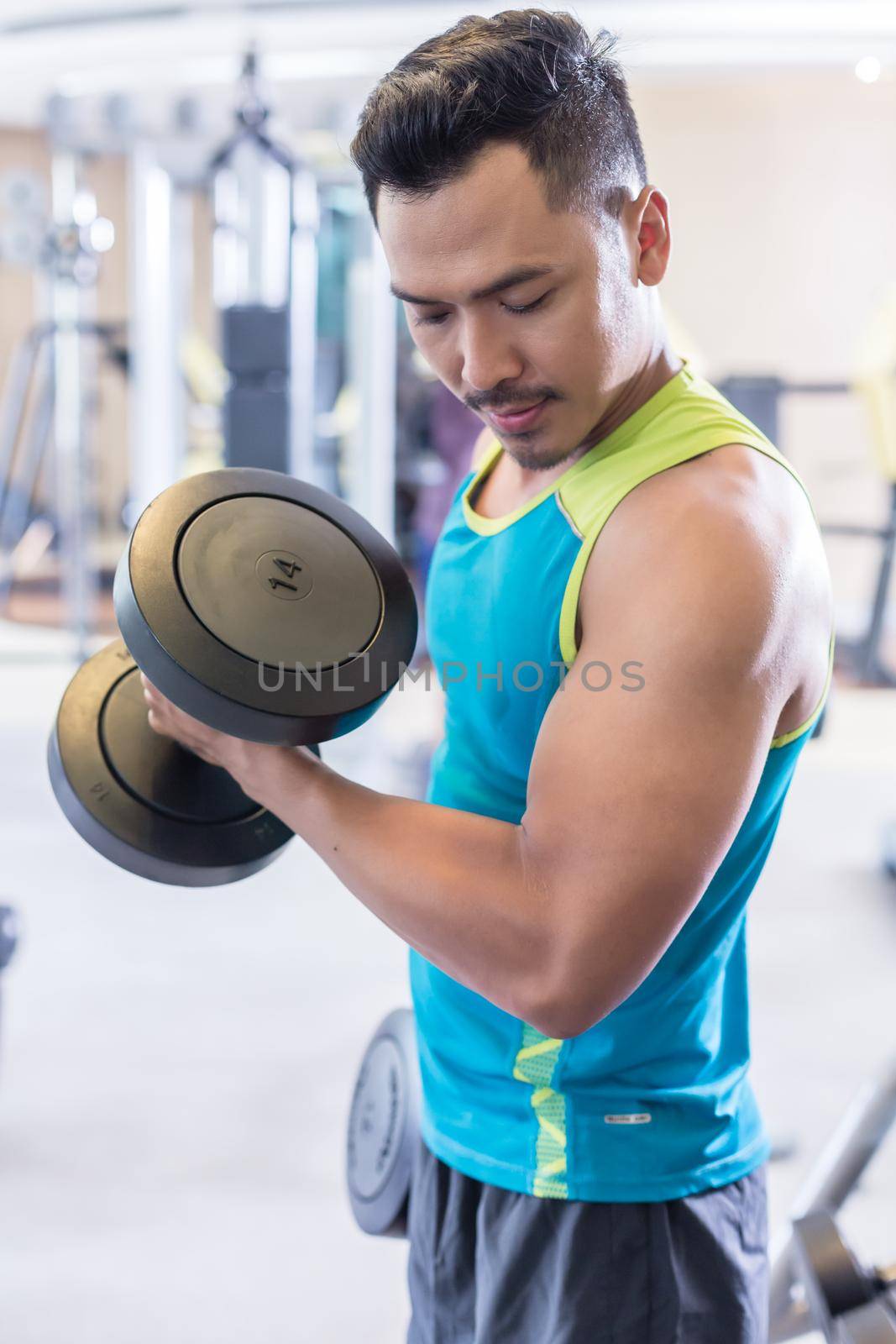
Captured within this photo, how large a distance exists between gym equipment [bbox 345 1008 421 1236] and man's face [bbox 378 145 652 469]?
0.65 m

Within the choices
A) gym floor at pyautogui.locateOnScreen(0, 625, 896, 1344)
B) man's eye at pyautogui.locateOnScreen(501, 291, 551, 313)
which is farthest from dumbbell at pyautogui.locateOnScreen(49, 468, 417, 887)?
gym floor at pyautogui.locateOnScreen(0, 625, 896, 1344)

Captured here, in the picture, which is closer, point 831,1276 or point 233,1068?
point 831,1276

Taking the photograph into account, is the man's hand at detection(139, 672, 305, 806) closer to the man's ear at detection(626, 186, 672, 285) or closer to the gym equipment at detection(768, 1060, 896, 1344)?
the man's ear at detection(626, 186, 672, 285)

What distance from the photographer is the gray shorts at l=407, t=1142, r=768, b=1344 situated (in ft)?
2.94

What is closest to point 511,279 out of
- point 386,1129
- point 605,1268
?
point 605,1268

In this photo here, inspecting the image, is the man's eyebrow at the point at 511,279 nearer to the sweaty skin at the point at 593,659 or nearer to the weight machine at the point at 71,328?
the sweaty skin at the point at 593,659

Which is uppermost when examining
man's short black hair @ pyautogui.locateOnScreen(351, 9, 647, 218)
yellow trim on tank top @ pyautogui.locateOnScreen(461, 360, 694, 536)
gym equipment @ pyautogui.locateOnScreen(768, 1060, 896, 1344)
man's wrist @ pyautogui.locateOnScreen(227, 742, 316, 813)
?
man's short black hair @ pyautogui.locateOnScreen(351, 9, 647, 218)

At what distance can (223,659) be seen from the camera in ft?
2.71

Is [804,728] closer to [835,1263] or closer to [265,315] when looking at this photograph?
[835,1263]

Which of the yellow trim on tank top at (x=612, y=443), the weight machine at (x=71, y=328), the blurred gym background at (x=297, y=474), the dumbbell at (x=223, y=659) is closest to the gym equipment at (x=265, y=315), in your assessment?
the blurred gym background at (x=297, y=474)

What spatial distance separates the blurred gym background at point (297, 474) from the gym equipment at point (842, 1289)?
1.78ft

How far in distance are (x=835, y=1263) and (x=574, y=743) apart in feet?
2.20

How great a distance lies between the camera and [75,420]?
5.11 m

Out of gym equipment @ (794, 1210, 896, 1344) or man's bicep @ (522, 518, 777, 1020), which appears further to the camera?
gym equipment @ (794, 1210, 896, 1344)
